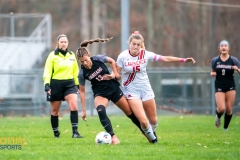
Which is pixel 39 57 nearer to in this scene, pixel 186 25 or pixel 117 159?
pixel 186 25

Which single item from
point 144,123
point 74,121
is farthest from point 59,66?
point 144,123

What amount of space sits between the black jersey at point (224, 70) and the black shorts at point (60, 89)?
4020mm

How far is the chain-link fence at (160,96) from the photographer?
73.3ft

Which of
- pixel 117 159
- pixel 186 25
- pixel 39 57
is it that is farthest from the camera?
pixel 186 25

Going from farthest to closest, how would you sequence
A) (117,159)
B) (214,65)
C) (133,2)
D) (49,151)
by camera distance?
(133,2) → (214,65) → (49,151) → (117,159)

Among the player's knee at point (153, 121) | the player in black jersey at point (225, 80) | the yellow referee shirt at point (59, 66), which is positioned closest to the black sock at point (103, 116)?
the player's knee at point (153, 121)

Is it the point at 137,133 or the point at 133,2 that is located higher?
the point at 133,2

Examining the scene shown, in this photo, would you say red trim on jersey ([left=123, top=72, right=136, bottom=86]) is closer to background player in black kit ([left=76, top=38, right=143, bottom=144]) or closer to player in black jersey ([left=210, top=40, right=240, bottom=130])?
background player in black kit ([left=76, top=38, right=143, bottom=144])

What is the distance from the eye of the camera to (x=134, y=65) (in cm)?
1078

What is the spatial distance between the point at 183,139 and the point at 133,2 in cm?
3777

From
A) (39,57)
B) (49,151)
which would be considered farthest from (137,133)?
(39,57)

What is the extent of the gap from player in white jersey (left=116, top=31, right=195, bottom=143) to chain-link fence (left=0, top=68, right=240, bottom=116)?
35.9 ft

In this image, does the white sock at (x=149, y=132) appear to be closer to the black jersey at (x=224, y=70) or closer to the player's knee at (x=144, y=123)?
the player's knee at (x=144, y=123)

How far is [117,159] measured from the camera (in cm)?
880
